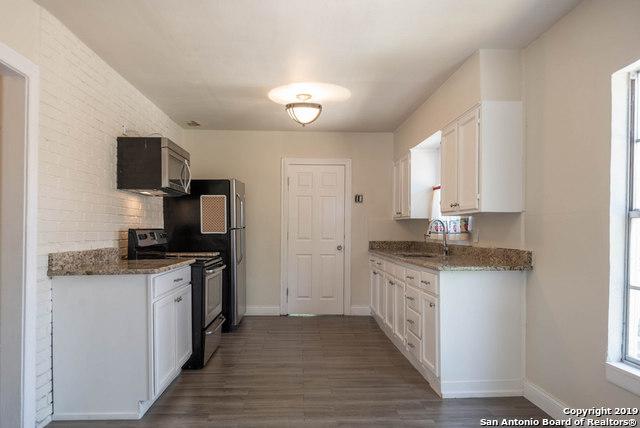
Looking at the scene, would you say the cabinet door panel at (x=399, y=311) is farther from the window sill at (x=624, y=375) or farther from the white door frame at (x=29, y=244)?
the white door frame at (x=29, y=244)

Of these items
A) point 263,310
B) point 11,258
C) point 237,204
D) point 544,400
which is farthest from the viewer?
point 263,310

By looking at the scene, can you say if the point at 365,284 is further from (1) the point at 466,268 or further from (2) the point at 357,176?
(1) the point at 466,268

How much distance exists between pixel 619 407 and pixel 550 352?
558 mm

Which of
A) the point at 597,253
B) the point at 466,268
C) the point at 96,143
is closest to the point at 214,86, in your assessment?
the point at 96,143

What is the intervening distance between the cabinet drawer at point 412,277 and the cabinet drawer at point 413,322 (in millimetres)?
228

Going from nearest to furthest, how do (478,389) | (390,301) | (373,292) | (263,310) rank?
(478,389), (390,301), (373,292), (263,310)

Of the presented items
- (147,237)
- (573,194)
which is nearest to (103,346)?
(147,237)

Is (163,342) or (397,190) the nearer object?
(163,342)

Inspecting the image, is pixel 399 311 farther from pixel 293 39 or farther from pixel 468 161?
pixel 293 39

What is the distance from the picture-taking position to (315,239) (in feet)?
18.4

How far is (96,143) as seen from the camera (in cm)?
314

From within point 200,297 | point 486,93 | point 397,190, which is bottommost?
Answer: point 200,297

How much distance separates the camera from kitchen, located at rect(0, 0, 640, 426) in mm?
2408

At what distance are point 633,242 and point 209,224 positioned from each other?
151 inches
